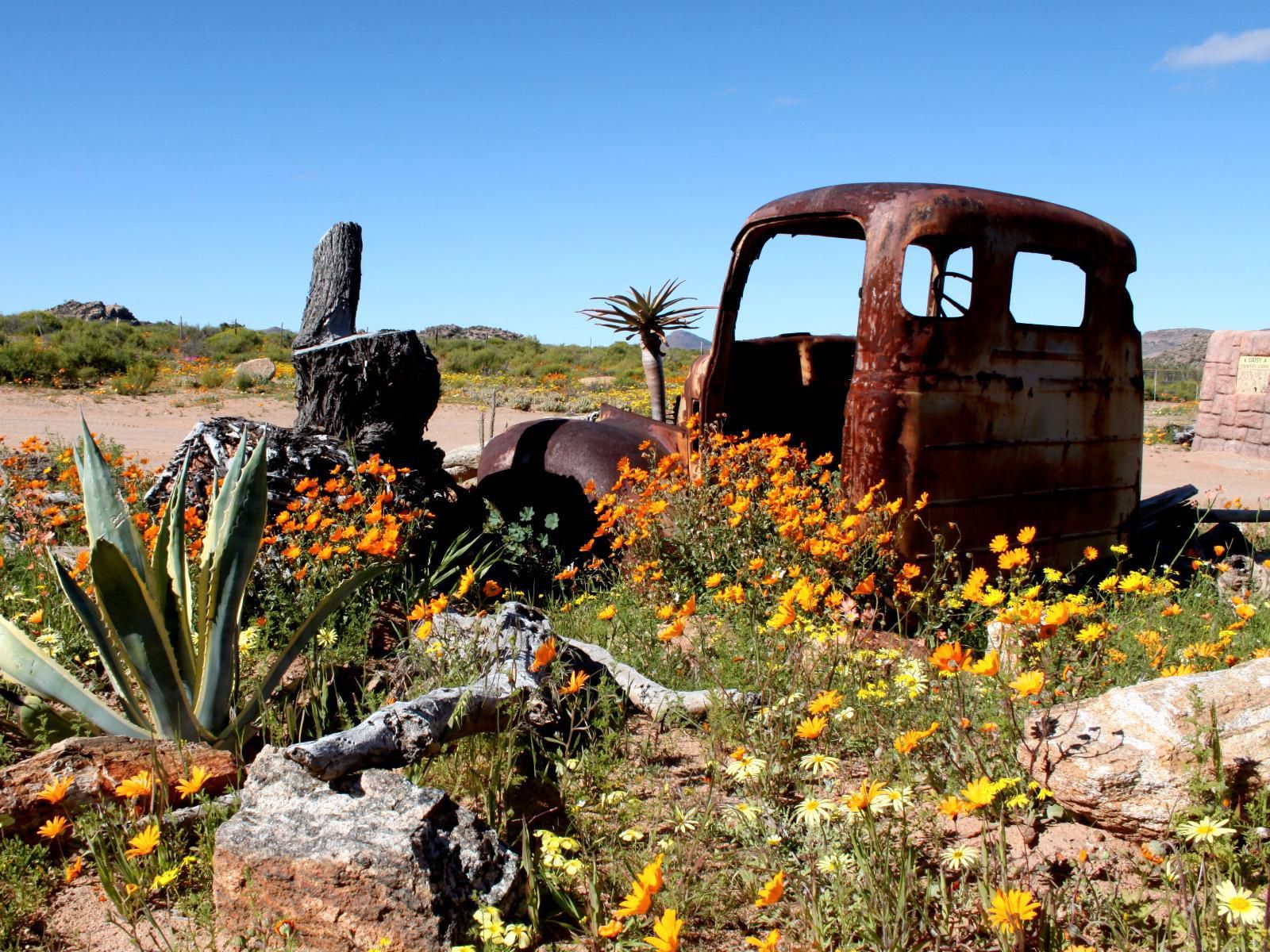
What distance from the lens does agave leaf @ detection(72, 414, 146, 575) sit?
10.0 ft

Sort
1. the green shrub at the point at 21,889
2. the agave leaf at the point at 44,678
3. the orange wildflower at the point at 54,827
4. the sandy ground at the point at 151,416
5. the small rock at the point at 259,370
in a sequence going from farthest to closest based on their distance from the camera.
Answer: the small rock at the point at 259,370
the sandy ground at the point at 151,416
the agave leaf at the point at 44,678
the orange wildflower at the point at 54,827
the green shrub at the point at 21,889

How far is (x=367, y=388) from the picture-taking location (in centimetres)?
556

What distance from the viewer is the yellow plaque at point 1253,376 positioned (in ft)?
46.0

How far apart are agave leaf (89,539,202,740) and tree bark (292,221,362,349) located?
3.35m

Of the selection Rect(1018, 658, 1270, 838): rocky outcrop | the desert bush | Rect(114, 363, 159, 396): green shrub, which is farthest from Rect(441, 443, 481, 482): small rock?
the desert bush

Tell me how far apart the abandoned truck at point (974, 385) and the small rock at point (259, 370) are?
17.5 m

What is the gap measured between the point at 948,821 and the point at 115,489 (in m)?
2.61

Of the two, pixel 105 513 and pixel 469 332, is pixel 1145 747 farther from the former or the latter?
pixel 469 332

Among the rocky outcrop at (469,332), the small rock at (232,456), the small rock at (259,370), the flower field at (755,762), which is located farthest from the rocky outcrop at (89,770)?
the rocky outcrop at (469,332)

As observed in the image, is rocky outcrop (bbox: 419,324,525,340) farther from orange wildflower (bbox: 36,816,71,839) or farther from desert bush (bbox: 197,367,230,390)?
orange wildflower (bbox: 36,816,71,839)

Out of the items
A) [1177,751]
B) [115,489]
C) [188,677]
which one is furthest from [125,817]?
[1177,751]

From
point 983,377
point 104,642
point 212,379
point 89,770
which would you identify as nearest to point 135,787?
point 89,770

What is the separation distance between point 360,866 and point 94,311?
50.4 meters

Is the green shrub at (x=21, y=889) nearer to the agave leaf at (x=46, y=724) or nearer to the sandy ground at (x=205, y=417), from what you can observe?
the agave leaf at (x=46, y=724)
